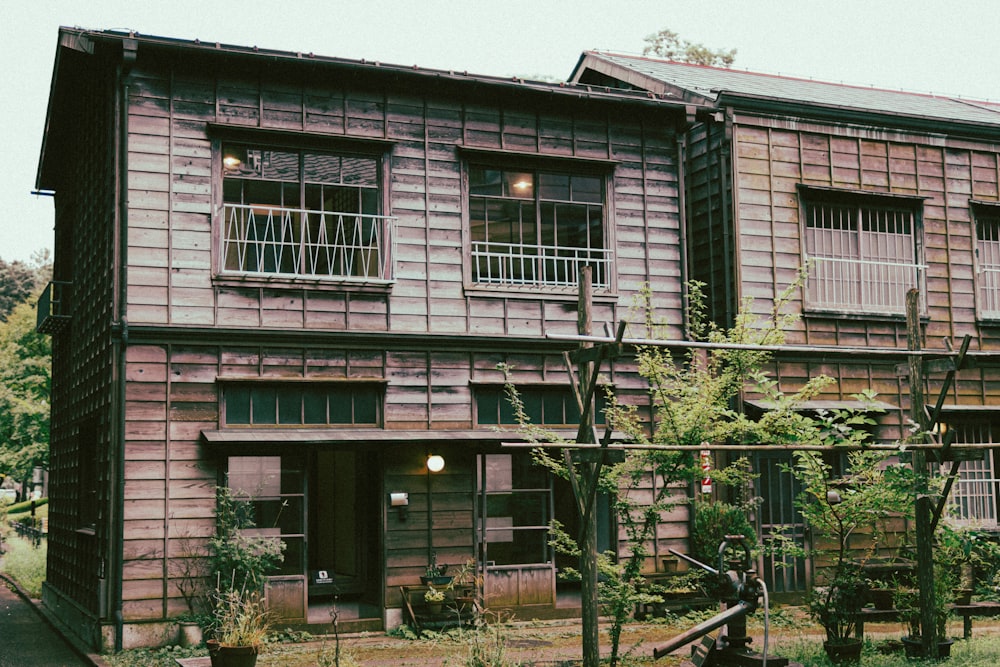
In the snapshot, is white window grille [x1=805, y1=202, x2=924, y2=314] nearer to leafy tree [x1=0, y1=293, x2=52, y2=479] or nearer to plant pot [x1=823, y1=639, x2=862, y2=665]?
plant pot [x1=823, y1=639, x2=862, y2=665]

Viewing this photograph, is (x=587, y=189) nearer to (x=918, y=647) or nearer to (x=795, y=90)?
(x=795, y=90)

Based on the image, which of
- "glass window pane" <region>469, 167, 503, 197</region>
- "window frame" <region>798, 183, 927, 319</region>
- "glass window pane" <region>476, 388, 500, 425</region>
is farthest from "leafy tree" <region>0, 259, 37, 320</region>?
"window frame" <region>798, 183, 927, 319</region>

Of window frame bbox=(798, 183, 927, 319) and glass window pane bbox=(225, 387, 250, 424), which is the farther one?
window frame bbox=(798, 183, 927, 319)

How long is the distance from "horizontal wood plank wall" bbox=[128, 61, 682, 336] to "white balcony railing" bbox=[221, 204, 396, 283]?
9.2 inches

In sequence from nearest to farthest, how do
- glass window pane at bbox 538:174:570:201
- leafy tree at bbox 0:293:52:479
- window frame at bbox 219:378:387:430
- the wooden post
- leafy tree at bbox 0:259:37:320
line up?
the wooden post
window frame at bbox 219:378:387:430
glass window pane at bbox 538:174:570:201
leafy tree at bbox 0:293:52:479
leafy tree at bbox 0:259:37:320

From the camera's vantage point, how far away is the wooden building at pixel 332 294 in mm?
13727

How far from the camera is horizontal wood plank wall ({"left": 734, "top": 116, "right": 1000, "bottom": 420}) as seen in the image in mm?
17344

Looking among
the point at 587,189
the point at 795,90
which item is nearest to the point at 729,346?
the point at 587,189

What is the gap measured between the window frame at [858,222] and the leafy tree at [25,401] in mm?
28227

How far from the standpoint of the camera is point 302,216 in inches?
585

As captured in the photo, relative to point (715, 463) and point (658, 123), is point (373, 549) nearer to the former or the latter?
point (715, 463)

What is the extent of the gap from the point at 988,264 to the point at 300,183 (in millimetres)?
12333

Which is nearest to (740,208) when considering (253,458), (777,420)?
(777,420)

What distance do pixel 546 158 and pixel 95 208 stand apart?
682cm
